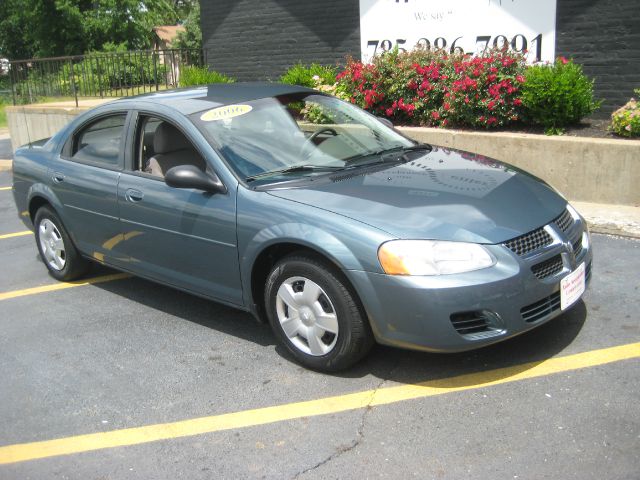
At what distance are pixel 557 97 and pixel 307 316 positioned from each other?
5013 millimetres

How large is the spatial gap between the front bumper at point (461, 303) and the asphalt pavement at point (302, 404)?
1.11 ft

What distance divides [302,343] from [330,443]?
817mm

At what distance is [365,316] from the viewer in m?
3.84

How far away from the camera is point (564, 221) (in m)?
4.19

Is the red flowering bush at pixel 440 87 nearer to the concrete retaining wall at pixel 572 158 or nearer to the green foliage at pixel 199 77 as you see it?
the concrete retaining wall at pixel 572 158

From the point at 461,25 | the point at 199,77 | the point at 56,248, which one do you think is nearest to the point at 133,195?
the point at 56,248

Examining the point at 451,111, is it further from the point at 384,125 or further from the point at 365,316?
the point at 365,316

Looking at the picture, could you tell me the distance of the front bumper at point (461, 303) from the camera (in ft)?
11.7

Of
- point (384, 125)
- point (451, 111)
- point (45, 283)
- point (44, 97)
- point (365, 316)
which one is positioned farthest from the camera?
point (44, 97)

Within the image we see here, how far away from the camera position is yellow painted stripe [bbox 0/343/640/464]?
362cm

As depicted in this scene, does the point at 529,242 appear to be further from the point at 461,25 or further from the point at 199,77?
the point at 199,77

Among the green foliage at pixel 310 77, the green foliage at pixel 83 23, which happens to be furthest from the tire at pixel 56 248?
the green foliage at pixel 83 23

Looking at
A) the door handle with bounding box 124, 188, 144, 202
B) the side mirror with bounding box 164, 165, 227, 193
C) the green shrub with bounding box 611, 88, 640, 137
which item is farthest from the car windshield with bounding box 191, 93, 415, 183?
the green shrub with bounding box 611, 88, 640, 137

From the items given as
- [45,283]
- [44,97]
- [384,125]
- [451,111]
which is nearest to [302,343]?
[384,125]
